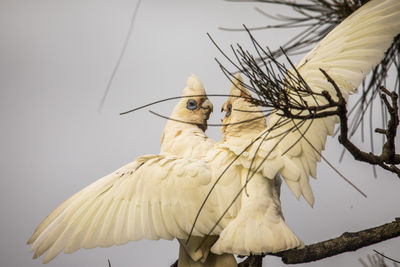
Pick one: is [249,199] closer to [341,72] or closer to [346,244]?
[346,244]

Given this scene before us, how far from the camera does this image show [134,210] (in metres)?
0.90

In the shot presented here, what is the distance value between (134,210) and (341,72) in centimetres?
45

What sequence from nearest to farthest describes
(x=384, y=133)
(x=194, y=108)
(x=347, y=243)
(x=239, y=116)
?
(x=384, y=133) → (x=347, y=243) → (x=239, y=116) → (x=194, y=108)

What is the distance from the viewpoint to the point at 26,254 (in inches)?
57.8

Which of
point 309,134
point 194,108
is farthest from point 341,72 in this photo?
point 194,108

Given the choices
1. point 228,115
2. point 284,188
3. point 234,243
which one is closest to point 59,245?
point 234,243

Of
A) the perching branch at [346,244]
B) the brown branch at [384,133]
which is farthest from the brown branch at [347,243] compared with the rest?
the brown branch at [384,133]

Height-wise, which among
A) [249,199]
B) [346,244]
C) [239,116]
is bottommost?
[346,244]

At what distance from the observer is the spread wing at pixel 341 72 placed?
880 mm

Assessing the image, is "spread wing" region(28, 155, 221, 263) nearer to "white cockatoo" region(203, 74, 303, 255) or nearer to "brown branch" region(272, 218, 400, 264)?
"white cockatoo" region(203, 74, 303, 255)

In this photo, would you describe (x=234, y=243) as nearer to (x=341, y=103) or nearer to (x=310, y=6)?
(x=341, y=103)

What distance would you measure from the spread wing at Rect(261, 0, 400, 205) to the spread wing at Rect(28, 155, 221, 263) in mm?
154

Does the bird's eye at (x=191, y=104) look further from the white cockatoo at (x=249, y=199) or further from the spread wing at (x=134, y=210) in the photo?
the spread wing at (x=134, y=210)

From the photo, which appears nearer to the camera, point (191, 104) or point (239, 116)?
point (239, 116)
